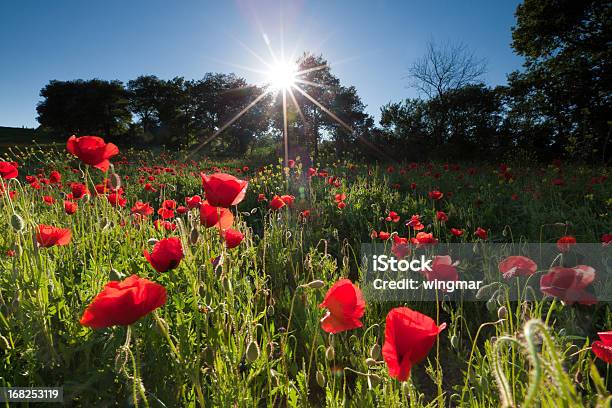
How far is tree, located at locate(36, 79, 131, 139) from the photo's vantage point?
99.5 feet

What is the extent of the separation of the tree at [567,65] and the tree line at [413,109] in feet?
0.12

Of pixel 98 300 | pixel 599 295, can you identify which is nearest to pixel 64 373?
pixel 98 300

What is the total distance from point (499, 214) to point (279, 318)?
335 cm

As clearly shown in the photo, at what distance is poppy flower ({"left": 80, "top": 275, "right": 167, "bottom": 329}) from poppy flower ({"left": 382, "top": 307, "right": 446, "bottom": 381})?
0.49 m

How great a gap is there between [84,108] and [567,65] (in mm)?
32978

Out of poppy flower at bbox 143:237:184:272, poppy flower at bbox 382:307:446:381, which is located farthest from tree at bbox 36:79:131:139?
poppy flower at bbox 382:307:446:381

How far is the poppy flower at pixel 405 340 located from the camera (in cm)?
74

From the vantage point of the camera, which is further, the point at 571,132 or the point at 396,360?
the point at 571,132

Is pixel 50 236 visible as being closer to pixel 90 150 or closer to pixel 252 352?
pixel 90 150

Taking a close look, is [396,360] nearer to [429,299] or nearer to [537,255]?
[429,299]

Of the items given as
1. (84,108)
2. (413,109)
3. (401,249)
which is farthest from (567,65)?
(84,108)

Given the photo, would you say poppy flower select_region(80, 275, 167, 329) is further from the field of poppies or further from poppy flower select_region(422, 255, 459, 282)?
poppy flower select_region(422, 255, 459, 282)

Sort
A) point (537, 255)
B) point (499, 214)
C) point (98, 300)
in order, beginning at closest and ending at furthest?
point (98, 300), point (537, 255), point (499, 214)

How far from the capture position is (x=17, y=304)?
1.18 metres
